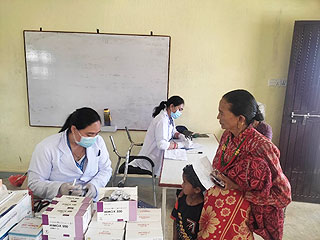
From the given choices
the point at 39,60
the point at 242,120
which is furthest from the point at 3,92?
the point at 242,120

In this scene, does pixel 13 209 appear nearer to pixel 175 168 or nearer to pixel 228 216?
pixel 228 216

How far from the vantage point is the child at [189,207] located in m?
1.43

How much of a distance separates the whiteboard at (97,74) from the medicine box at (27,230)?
2.35 metres

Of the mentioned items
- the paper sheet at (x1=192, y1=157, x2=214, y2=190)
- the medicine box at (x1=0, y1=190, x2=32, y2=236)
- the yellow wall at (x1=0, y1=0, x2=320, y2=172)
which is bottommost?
the medicine box at (x1=0, y1=190, x2=32, y2=236)

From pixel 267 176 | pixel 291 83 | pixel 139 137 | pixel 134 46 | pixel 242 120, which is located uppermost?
pixel 134 46

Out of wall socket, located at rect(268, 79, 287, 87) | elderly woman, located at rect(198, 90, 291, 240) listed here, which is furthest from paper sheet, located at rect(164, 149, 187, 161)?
wall socket, located at rect(268, 79, 287, 87)

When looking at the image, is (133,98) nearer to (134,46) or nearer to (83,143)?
(134,46)

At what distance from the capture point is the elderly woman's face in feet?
4.05

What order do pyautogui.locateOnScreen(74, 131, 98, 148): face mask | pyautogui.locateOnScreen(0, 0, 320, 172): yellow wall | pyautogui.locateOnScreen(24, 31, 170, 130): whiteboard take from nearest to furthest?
pyautogui.locateOnScreen(74, 131, 98, 148): face mask → pyautogui.locateOnScreen(0, 0, 320, 172): yellow wall → pyautogui.locateOnScreen(24, 31, 170, 130): whiteboard

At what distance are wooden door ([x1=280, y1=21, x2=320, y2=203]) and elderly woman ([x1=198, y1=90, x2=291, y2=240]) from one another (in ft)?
6.43

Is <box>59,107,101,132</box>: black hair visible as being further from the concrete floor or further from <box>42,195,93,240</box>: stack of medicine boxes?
the concrete floor

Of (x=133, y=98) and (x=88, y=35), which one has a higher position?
(x=88, y=35)

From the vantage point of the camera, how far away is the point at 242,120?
1.22m

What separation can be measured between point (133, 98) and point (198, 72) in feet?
3.06
